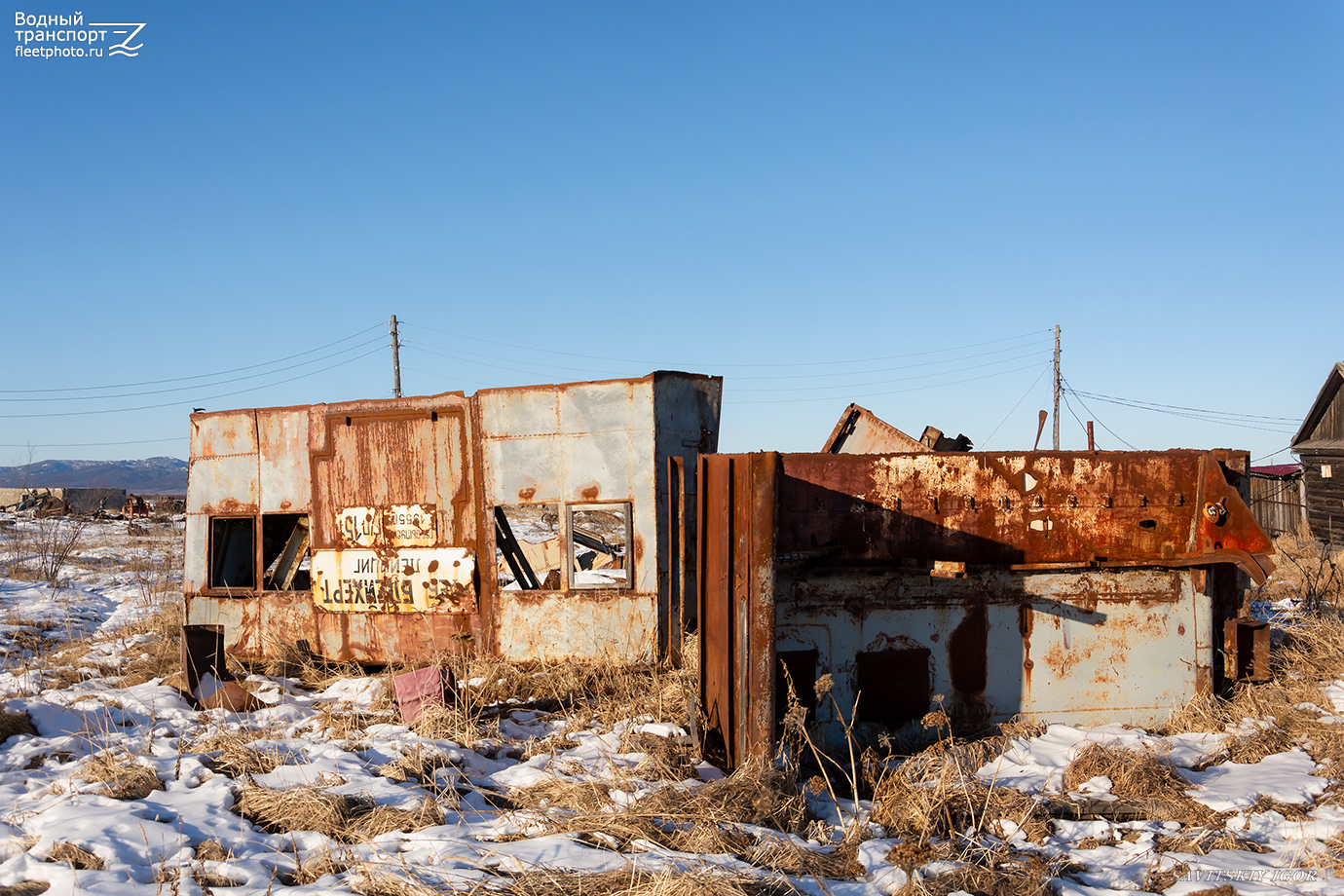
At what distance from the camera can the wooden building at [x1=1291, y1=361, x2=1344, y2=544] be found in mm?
21688

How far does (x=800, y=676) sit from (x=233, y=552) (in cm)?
842

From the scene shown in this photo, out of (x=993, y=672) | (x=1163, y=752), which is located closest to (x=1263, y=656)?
(x=1163, y=752)

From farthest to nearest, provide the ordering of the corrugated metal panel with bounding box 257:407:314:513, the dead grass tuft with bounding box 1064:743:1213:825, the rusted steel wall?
the corrugated metal panel with bounding box 257:407:314:513 → the rusted steel wall → the dead grass tuft with bounding box 1064:743:1213:825

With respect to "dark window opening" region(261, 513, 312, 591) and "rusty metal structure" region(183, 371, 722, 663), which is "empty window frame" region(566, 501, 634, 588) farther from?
"dark window opening" region(261, 513, 312, 591)

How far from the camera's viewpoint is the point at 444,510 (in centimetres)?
904

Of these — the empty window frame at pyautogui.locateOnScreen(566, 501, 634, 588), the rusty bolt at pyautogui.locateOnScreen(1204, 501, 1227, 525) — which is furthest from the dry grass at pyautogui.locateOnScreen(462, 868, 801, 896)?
the empty window frame at pyautogui.locateOnScreen(566, 501, 634, 588)

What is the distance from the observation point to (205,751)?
549 cm

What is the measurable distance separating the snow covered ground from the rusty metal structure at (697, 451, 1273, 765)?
0.38 meters

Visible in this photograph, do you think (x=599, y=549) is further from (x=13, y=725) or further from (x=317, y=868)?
(x=317, y=868)

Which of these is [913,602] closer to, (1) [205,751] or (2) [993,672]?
(2) [993,672]

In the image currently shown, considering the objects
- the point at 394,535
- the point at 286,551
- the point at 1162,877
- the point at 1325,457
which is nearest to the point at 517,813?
the point at 1162,877

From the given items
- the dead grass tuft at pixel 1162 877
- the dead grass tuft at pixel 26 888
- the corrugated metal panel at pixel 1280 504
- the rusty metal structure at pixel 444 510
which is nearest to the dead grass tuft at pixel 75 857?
the dead grass tuft at pixel 26 888

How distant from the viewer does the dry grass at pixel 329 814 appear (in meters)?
4.25

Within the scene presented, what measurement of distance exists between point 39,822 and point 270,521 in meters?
6.89
